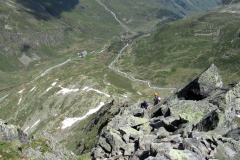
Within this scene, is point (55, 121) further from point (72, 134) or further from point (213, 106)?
point (213, 106)

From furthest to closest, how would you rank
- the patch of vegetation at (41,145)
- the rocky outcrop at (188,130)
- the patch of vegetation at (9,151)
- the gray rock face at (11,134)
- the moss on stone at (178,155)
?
the gray rock face at (11,134)
the patch of vegetation at (41,145)
the patch of vegetation at (9,151)
the rocky outcrop at (188,130)
the moss on stone at (178,155)

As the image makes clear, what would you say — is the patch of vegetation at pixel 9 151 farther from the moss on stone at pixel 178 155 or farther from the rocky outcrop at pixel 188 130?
the moss on stone at pixel 178 155

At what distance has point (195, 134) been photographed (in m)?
22.8

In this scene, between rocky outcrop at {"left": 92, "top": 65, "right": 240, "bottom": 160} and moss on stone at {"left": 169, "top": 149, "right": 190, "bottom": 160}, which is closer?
moss on stone at {"left": 169, "top": 149, "right": 190, "bottom": 160}

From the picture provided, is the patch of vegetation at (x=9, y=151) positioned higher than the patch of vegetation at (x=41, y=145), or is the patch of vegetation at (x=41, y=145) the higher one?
the patch of vegetation at (x=9, y=151)

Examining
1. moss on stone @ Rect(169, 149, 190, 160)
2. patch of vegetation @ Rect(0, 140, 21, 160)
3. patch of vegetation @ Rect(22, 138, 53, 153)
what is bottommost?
patch of vegetation @ Rect(22, 138, 53, 153)

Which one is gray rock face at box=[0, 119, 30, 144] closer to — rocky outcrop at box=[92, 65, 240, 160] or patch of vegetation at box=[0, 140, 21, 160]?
patch of vegetation at box=[0, 140, 21, 160]

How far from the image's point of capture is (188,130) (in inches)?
995

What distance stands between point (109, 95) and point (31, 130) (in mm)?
36396

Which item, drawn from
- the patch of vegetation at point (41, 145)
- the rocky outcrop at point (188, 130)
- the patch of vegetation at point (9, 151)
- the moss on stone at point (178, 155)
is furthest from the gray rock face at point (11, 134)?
the moss on stone at point (178, 155)

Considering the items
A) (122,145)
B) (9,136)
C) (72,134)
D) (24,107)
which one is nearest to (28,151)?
(9,136)

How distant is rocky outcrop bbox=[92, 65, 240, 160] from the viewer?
2023cm

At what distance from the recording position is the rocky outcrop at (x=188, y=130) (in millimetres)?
20234

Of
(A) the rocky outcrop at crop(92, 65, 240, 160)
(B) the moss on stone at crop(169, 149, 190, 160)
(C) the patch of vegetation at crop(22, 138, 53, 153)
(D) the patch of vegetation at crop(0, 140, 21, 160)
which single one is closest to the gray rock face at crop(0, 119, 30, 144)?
(C) the patch of vegetation at crop(22, 138, 53, 153)
